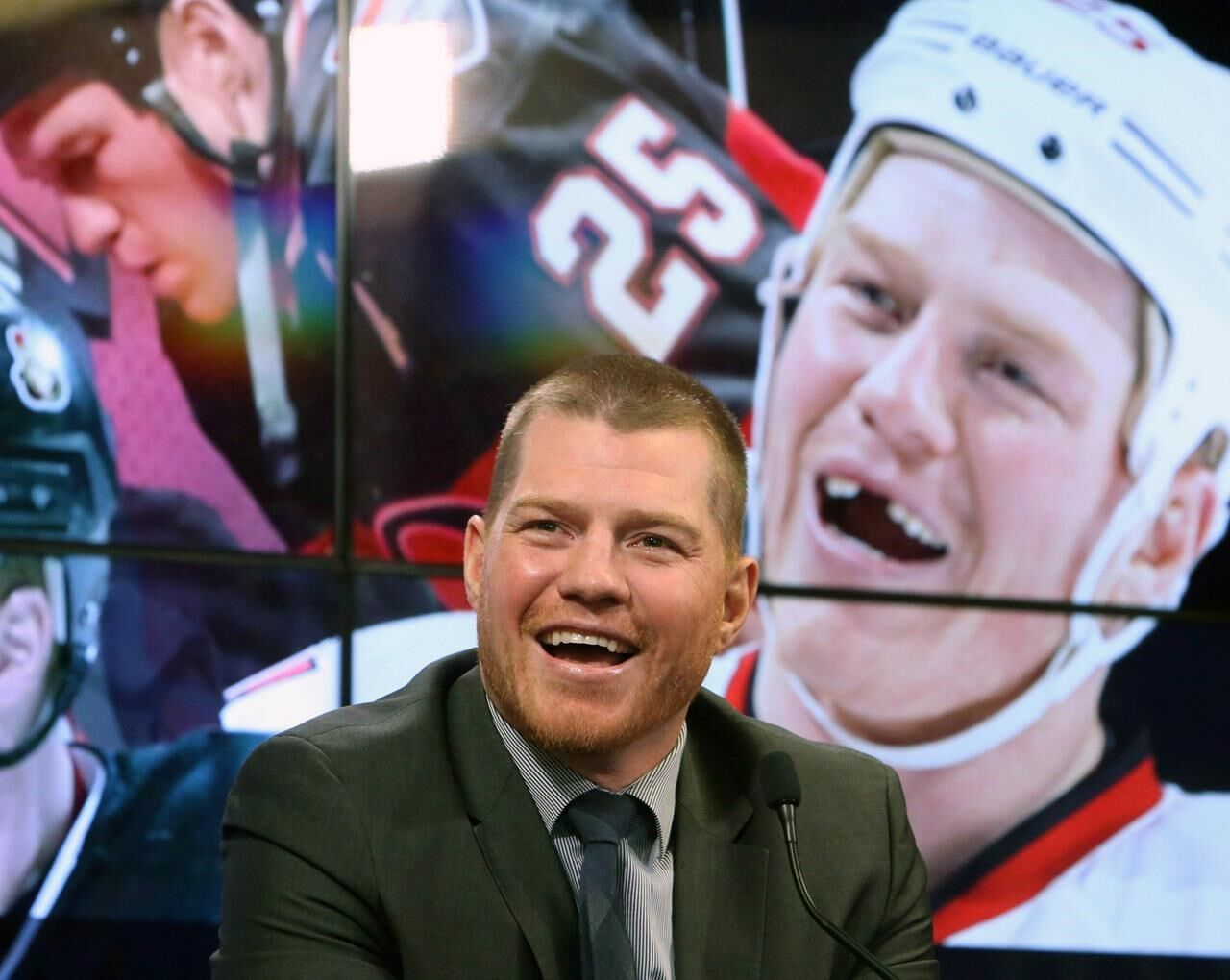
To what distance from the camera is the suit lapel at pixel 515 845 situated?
1428 mm

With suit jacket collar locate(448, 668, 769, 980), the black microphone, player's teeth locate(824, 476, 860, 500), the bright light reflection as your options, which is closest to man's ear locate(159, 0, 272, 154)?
the bright light reflection

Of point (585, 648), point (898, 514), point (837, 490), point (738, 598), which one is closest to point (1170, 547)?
point (898, 514)

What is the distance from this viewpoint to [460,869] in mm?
1460

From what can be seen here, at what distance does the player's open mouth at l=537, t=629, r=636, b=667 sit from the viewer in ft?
4.77

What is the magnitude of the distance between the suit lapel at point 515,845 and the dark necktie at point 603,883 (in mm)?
26

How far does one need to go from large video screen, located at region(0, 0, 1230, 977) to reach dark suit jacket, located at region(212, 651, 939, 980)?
1446mm

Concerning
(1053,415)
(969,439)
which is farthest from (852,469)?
(1053,415)

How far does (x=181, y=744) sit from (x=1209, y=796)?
2.26 m

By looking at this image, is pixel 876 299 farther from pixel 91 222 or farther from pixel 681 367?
pixel 91 222

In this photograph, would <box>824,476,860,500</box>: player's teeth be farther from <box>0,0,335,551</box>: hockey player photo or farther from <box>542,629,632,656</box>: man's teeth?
<box>542,629,632,656</box>: man's teeth

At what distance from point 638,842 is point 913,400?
182cm

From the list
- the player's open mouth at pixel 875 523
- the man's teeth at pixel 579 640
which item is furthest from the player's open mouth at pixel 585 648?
the player's open mouth at pixel 875 523

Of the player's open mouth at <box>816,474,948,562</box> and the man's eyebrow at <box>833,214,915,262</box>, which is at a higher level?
the man's eyebrow at <box>833,214,915,262</box>

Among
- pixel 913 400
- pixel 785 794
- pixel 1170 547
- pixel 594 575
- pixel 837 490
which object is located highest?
pixel 594 575
